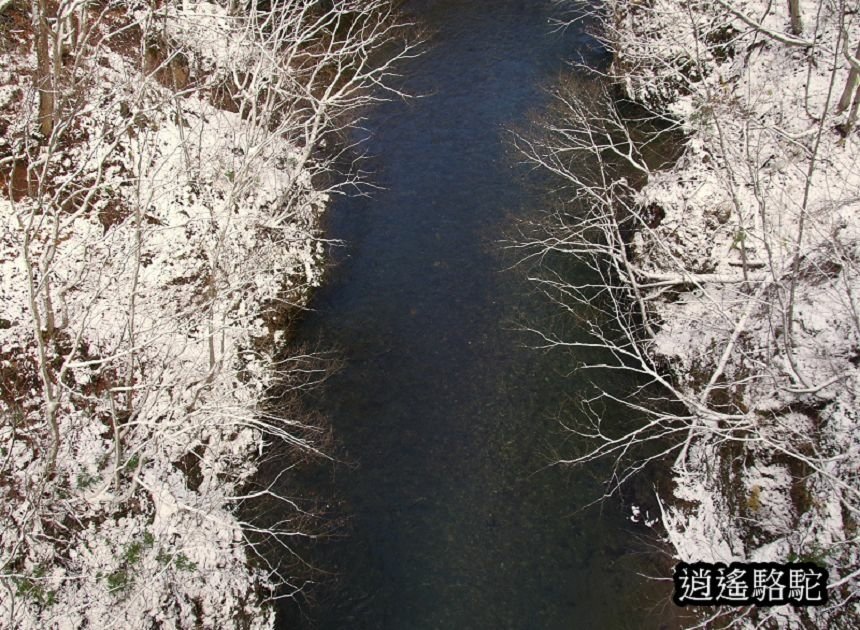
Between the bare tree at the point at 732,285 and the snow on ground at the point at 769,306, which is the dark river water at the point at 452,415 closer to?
the bare tree at the point at 732,285

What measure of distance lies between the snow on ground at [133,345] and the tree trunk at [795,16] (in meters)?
11.7

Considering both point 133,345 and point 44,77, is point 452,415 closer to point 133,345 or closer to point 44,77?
point 133,345

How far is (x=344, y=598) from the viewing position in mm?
9016

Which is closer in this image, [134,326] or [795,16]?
[134,326]

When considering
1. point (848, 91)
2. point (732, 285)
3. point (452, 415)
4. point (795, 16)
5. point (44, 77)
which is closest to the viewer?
point (44, 77)

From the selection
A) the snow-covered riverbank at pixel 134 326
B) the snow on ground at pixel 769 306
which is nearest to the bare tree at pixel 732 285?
the snow on ground at pixel 769 306

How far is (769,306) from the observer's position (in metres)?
8.78

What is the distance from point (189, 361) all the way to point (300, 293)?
9.80 feet

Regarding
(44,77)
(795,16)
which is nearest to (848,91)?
(795,16)

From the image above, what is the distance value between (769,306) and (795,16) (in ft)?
29.1

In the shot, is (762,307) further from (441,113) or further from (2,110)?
(2,110)

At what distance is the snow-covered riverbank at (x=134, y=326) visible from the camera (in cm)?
855

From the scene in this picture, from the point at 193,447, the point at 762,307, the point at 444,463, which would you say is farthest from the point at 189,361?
the point at 762,307

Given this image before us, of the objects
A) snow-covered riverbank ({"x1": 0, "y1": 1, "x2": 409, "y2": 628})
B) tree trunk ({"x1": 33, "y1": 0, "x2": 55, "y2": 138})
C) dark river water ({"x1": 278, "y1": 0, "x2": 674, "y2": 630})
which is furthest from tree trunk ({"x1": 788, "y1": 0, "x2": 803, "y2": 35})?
tree trunk ({"x1": 33, "y1": 0, "x2": 55, "y2": 138})
